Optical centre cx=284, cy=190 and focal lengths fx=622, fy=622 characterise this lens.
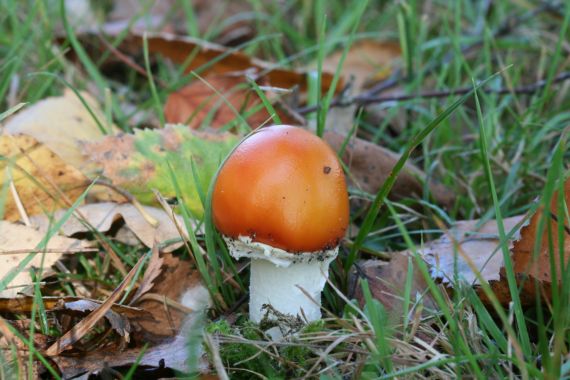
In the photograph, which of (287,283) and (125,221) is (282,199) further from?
(125,221)

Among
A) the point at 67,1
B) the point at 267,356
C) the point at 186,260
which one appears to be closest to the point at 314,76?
the point at 186,260

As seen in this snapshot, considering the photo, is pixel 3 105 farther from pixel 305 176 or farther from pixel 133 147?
pixel 305 176

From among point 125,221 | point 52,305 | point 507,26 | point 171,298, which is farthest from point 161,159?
point 507,26

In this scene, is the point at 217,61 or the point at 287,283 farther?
the point at 217,61

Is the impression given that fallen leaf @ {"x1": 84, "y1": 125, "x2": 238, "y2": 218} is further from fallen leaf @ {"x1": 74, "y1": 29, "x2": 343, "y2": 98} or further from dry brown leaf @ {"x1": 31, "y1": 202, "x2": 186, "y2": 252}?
fallen leaf @ {"x1": 74, "y1": 29, "x2": 343, "y2": 98}

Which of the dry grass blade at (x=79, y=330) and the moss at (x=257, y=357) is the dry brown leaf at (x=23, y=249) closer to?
the dry grass blade at (x=79, y=330)

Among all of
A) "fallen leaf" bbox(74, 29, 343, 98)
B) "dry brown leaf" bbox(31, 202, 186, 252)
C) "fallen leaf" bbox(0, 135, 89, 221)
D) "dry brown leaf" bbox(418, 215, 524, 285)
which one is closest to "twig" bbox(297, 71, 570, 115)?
"fallen leaf" bbox(74, 29, 343, 98)
